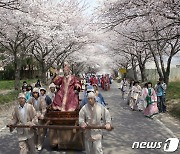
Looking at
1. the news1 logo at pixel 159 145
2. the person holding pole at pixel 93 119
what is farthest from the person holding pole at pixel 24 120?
the news1 logo at pixel 159 145

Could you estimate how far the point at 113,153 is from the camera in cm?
772

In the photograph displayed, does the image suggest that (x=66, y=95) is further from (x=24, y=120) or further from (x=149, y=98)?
(x=149, y=98)

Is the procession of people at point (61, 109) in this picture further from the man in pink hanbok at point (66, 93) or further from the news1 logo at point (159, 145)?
the news1 logo at point (159, 145)

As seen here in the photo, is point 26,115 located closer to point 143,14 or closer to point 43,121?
point 43,121

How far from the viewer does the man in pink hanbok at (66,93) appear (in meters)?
8.25

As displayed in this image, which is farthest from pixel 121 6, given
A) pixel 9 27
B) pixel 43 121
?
pixel 9 27

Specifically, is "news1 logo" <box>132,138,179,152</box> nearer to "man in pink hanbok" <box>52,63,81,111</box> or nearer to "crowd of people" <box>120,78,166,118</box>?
"man in pink hanbok" <box>52,63,81,111</box>

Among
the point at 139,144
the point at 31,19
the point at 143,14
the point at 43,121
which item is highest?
the point at 31,19

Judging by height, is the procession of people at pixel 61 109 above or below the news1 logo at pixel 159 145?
above

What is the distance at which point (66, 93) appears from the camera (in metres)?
8.41

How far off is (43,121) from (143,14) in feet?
17.7

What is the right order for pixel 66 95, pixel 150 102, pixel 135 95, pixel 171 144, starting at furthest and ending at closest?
pixel 135 95 → pixel 150 102 → pixel 171 144 → pixel 66 95

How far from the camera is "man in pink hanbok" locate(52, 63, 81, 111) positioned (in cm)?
825

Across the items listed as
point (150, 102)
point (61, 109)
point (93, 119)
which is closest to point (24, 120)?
point (93, 119)
